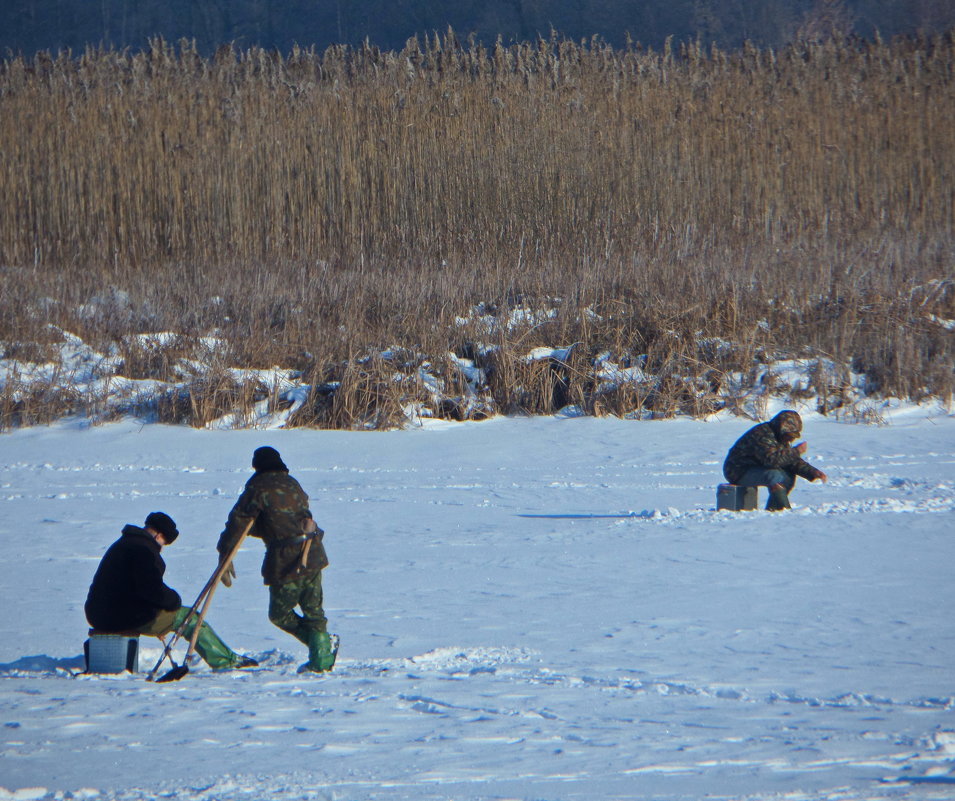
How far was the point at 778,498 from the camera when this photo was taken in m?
7.53

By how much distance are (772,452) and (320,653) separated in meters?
3.95

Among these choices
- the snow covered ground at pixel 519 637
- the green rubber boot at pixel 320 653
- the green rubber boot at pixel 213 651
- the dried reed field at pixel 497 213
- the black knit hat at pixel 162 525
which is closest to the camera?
the snow covered ground at pixel 519 637

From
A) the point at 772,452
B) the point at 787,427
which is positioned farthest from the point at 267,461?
the point at 787,427

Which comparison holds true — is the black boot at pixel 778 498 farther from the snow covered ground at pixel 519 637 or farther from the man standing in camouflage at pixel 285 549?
the man standing in camouflage at pixel 285 549

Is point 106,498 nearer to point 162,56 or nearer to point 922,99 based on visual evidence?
point 162,56

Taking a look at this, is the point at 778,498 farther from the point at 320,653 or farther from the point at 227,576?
the point at 227,576

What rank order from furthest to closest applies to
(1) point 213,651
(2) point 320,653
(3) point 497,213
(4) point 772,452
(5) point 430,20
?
1. (5) point 430,20
2. (3) point 497,213
3. (4) point 772,452
4. (1) point 213,651
5. (2) point 320,653

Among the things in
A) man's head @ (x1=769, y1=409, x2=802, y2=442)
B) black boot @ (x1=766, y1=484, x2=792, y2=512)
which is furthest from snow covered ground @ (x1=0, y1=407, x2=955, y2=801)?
man's head @ (x1=769, y1=409, x2=802, y2=442)

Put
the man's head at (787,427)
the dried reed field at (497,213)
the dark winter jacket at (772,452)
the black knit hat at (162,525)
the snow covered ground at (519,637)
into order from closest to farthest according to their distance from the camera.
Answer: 1. the snow covered ground at (519,637)
2. the black knit hat at (162,525)
3. the dark winter jacket at (772,452)
4. the man's head at (787,427)
5. the dried reed field at (497,213)

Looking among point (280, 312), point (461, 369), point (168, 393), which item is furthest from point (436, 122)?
point (168, 393)

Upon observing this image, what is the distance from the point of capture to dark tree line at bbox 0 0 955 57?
3048 centimetres

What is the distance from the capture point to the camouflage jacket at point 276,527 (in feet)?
15.6

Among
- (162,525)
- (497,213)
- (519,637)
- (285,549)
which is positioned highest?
(497,213)

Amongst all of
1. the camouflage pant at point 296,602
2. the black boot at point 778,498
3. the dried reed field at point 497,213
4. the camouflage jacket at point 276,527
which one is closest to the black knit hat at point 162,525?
the camouflage jacket at point 276,527
